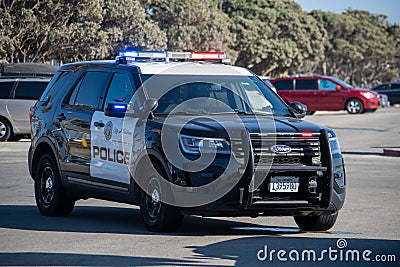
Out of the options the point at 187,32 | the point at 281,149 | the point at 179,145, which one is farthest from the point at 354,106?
the point at 179,145

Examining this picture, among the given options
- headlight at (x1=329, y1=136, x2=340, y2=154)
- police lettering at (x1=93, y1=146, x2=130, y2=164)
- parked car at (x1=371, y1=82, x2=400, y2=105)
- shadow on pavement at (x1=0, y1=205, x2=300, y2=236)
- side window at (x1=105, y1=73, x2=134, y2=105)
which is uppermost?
side window at (x1=105, y1=73, x2=134, y2=105)

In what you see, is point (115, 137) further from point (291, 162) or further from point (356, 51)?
point (356, 51)

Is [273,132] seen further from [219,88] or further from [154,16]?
[154,16]

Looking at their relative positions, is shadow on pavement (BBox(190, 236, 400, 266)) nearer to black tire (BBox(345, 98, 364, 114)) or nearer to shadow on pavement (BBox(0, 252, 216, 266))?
shadow on pavement (BBox(0, 252, 216, 266))

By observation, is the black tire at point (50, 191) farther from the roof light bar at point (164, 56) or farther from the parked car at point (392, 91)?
the parked car at point (392, 91)

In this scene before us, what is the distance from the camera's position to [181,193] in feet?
30.5

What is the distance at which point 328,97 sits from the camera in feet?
143

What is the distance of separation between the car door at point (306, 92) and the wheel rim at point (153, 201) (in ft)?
110

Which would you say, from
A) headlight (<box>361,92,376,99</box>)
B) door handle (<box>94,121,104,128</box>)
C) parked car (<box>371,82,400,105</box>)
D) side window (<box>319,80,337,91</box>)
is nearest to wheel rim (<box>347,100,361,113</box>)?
headlight (<box>361,92,376,99</box>)

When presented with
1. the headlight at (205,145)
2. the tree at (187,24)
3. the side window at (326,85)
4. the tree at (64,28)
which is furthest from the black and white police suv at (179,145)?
the tree at (187,24)

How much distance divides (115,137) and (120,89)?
0.65 m

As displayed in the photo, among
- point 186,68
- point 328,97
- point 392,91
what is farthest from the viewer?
point 392,91

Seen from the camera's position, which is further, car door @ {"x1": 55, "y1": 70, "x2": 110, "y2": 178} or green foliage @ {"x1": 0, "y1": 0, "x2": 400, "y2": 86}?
green foliage @ {"x1": 0, "y1": 0, "x2": 400, "y2": 86}

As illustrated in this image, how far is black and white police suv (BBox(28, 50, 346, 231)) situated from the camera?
926 centimetres
